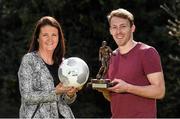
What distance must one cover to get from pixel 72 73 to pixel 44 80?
268 millimetres

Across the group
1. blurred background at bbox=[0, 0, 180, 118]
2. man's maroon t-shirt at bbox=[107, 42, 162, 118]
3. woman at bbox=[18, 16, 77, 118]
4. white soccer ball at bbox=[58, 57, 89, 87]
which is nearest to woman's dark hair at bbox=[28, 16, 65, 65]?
woman at bbox=[18, 16, 77, 118]

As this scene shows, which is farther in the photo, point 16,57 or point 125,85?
point 16,57

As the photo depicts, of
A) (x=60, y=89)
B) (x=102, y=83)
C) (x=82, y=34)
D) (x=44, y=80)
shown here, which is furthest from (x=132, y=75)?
(x=82, y=34)

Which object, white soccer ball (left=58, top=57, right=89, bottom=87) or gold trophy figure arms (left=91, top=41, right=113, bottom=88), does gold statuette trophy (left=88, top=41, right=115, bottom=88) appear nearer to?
gold trophy figure arms (left=91, top=41, right=113, bottom=88)

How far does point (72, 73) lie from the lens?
14.9ft

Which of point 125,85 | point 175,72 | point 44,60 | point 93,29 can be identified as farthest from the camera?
point 93,29

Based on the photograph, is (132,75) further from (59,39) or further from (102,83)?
(59,39)

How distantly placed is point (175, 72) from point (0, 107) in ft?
12.3

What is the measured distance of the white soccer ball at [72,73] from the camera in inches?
175

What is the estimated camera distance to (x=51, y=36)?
454 cm

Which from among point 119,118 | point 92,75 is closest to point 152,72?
point 119,118

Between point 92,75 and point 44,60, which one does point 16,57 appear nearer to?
point 92,75

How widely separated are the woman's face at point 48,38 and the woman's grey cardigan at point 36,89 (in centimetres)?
12

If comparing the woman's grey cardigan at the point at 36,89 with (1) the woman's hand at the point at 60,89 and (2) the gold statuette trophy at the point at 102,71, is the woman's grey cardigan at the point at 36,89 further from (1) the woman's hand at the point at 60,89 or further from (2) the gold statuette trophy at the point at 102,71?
(2) the gold statuette trophy at the point at 102,71
